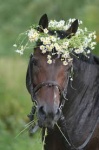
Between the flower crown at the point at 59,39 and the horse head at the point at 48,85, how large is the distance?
5 cm

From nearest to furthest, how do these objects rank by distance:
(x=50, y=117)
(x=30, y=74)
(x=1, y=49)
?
1. (x=50, y=117)
2. (x=30, y=74)
3. (x=1, y=49)

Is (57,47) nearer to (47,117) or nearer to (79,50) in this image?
(79,50)

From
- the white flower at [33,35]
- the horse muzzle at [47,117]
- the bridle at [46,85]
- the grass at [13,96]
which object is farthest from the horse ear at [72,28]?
the grass at [13,96]

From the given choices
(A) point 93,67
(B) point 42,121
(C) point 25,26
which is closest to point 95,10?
(C) point 25,26

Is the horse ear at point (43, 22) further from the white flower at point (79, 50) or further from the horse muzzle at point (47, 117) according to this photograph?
the horse muzzle at point (47, 117)

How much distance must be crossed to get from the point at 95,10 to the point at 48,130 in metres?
6.37

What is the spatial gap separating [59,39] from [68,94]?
0.58 m

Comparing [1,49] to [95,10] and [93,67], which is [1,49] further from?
[93,67]

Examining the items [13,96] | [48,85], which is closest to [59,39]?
[48,85]

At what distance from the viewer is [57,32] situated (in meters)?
6.95

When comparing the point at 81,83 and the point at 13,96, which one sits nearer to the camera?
the point at 81,83

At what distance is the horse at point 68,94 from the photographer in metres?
6.67

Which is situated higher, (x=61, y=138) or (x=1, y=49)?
(x=1, y=49)

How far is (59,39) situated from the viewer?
6.83 metres
